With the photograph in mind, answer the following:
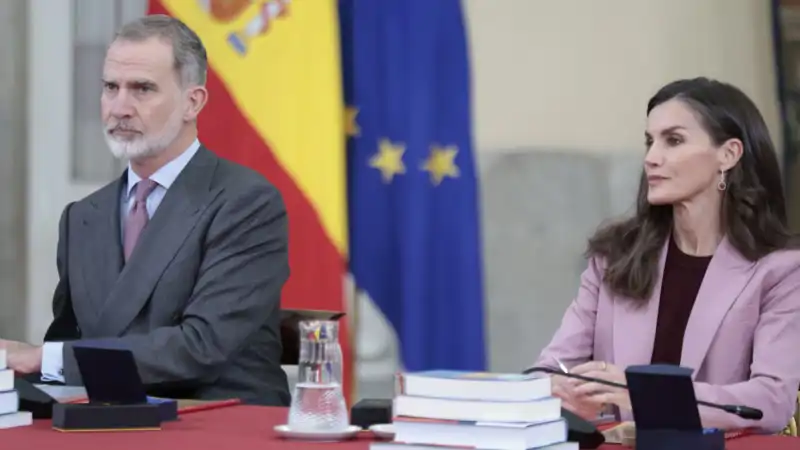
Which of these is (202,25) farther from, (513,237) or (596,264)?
(596,264)

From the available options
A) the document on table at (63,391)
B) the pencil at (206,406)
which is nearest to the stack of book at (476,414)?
the pencil at (206,406)

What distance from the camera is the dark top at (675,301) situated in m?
2.56

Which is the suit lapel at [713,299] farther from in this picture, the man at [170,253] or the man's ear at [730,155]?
the man at [170,253]

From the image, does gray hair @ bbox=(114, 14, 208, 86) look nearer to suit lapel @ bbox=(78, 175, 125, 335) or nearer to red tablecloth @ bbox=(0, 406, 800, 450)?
suit lapel @ bbox=(78, 175, 125, 335)

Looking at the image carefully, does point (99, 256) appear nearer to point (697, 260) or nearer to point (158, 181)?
point (158, 181)

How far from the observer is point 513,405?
1601 mm

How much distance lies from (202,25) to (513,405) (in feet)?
8.39

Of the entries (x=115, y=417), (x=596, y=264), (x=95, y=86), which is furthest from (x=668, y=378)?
(x=95, y=86)

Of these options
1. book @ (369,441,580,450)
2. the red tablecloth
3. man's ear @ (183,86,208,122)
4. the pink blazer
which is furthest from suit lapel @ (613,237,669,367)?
man's ear @ (183,86,208,122)

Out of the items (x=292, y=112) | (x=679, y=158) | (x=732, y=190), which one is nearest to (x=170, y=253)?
(x=679, y=158)

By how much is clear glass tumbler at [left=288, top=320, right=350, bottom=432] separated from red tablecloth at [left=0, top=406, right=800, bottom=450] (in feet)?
0.15

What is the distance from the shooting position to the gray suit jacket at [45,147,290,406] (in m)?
2.46

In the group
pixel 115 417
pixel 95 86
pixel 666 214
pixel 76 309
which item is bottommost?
pixel 115 417

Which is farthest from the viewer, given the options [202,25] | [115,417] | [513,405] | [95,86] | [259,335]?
[95,86]
